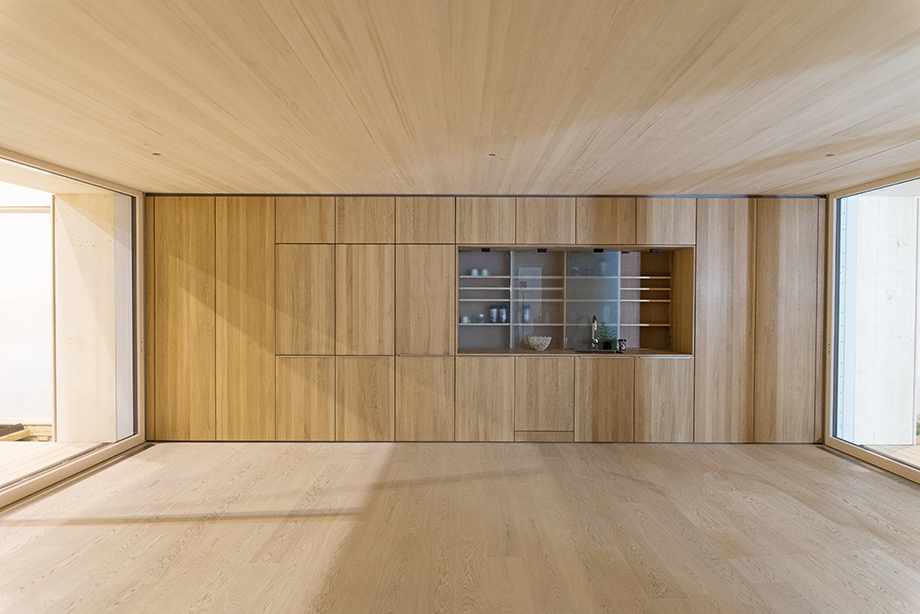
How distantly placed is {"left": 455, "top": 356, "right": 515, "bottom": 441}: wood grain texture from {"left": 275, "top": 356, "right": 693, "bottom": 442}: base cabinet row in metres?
0.01

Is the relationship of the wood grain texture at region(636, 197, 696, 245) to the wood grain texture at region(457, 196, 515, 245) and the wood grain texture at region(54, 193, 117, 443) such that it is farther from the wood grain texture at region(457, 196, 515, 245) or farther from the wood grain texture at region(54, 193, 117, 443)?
the wood grain texture at region(54, 193, 117, 443)

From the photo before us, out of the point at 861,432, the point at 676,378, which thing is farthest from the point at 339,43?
the point at 861,432

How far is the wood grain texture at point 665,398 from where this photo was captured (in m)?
5.45

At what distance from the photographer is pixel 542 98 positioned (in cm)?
271

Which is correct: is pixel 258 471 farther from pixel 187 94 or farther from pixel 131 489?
pixel 187 94

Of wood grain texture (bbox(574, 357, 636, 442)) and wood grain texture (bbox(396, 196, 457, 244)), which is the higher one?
wood grain texture (bbox(396, 196, 457, 244))

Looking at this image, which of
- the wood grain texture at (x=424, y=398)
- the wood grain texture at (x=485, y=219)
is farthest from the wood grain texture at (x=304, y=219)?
the wood grain texture at (x=424, y=398)

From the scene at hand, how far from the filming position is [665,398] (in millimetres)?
5457

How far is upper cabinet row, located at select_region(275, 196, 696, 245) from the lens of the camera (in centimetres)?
539

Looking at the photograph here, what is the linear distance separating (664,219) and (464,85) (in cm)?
356

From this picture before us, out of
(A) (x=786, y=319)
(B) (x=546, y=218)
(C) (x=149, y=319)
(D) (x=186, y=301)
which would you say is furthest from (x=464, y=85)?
(A) (x=786, y=319)

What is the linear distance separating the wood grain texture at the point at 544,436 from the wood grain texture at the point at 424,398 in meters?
0.72

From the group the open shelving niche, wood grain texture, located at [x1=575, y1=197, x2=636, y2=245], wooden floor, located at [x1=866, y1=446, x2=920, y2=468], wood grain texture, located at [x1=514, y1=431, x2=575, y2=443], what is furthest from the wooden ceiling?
wood grain texture, located at [x1=514, y1=431, x2=575, y2=443]

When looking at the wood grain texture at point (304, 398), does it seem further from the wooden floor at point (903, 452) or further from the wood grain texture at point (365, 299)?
the wooden floor at point (903, 452)
